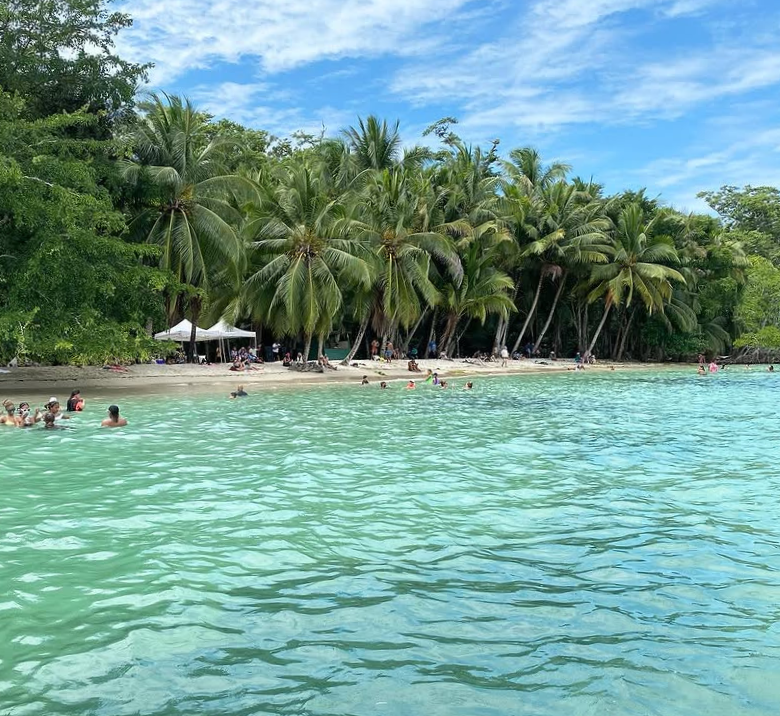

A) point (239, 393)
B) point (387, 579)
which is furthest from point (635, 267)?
point (387, 579)

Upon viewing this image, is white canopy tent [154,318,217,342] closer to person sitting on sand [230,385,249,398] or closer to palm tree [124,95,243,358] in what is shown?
palm tree [124,95,243,358]

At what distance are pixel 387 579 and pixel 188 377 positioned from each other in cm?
2454

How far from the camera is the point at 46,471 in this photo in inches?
436

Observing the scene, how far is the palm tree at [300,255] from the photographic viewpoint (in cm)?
3047

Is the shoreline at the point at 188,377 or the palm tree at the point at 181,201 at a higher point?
the palm tree at the point at 181,201

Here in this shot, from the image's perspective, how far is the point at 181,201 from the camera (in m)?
29.2

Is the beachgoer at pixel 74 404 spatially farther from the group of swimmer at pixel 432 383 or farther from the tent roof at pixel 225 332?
the tent roof at pixel 225 332

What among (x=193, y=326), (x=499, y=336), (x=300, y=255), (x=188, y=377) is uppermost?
(x=300, y=255)

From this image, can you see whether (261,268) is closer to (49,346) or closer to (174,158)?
(174,158)

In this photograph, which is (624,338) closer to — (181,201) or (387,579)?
(181,201)

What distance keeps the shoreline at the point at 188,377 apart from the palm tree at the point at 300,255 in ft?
8.43

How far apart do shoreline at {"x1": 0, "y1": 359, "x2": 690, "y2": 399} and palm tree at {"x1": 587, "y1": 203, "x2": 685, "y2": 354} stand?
10.7m

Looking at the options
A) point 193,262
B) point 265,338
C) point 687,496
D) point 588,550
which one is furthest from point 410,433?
point 265,338

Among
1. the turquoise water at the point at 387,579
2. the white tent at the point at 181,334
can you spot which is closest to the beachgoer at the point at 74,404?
the turquoise water at the point at 387,579
